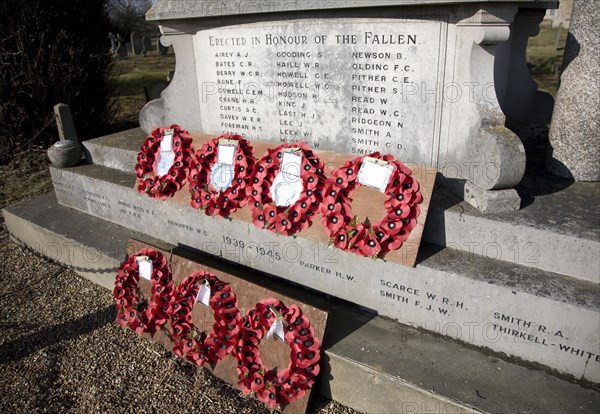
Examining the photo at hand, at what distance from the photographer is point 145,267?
3865 millimetres

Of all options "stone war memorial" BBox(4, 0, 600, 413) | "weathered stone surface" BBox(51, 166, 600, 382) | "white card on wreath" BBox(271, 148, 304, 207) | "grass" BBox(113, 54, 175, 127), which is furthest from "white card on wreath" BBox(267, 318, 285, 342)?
"grass" BBox(113, 54, 175, 127)

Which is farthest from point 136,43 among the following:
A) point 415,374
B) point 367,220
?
point 415,374

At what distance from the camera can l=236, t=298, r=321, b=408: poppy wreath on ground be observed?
9.87 ft

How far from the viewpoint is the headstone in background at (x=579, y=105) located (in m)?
3.47

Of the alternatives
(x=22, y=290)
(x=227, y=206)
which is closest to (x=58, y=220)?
(x=22, y=290)

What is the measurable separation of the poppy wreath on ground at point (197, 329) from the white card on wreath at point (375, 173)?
1.29m

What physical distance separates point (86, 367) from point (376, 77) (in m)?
3.19

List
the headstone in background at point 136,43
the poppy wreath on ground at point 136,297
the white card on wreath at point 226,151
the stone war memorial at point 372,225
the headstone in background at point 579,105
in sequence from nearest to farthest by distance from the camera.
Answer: the stone war memorial at point 372,225
the headstone in background at point 579,105
the poppy wreath on ground at point 136,297
the white card on wreath at point 226,151
the headstone in background at point 136,43

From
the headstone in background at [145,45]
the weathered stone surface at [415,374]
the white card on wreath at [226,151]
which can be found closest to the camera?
the weathered stone surface at [415,374]

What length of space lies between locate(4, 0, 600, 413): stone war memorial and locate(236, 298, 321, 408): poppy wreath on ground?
1 centimetres

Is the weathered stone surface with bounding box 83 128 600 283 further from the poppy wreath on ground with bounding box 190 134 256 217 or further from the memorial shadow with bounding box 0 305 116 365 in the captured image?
the memorial shadow with bounding box 0 305 116 365

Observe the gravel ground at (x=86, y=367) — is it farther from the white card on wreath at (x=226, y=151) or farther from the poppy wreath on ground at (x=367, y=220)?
the white card on wreath at (x=226, y=151)

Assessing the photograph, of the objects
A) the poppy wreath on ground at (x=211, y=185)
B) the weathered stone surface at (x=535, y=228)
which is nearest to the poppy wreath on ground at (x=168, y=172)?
the poppy wreath on ground at (x=211, y=185)

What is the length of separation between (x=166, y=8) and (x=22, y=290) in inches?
125
